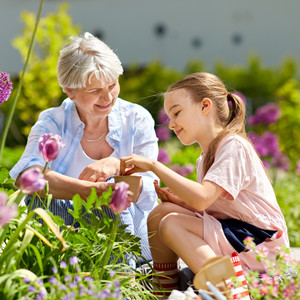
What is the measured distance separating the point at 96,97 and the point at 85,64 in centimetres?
17

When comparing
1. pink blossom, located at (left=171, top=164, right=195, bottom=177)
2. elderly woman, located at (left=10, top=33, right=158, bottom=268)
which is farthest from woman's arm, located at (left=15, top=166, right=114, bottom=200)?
pink blossom, located at (left=171, top=164, right=195, bottom=177)

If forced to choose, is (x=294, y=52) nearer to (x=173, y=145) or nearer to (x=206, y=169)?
(x=173, y=145)

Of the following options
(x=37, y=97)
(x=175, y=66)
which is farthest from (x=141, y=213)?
(x=175, y=66)

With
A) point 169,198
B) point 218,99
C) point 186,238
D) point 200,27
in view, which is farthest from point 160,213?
point 200,27

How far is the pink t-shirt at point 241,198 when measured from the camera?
2.16m

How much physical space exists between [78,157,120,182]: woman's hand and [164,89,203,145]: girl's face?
1.33 feet

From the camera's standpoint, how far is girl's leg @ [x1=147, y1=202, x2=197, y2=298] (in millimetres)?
2320

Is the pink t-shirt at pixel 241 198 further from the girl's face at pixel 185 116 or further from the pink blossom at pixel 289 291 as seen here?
the pink blossom at pixel 289 291

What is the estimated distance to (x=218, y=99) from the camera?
2.45m

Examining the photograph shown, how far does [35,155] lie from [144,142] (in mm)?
588

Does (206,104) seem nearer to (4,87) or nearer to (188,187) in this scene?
(188,187)

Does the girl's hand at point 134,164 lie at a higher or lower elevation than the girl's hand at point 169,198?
higher

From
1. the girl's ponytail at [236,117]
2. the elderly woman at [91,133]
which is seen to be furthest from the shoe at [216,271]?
the girl's ponytail at [236,117]

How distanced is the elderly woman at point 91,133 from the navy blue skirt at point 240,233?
0.42 m
